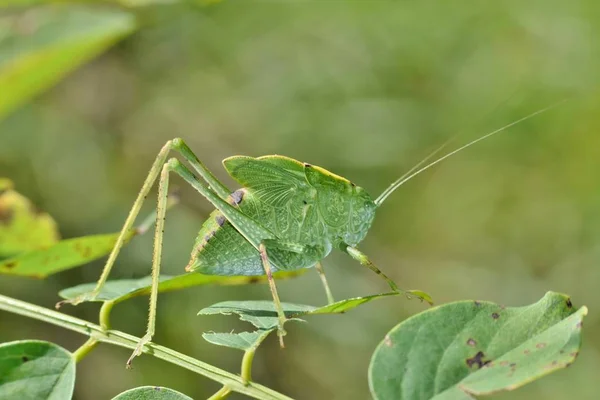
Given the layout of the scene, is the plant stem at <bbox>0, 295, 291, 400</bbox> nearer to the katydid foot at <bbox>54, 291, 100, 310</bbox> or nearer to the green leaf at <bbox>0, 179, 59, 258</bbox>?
the katydid foot at <bbox>54, 291, 100, 310</bbox>

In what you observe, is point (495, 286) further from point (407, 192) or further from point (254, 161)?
point (254, 161)

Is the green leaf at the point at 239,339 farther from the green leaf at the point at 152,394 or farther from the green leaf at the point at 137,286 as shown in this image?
the green leaf at the point at 137,286

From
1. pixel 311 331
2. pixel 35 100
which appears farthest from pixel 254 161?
pixel 35 100

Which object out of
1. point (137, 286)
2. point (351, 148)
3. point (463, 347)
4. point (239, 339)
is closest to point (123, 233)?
point (137, 286)

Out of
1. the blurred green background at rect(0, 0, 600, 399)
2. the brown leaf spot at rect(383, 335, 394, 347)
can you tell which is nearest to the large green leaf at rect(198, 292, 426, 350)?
the brown leaf spot at rect(383, 335, 394, 347)

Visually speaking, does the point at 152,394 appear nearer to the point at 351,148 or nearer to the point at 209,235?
the point at 209,235

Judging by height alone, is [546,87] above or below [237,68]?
below
